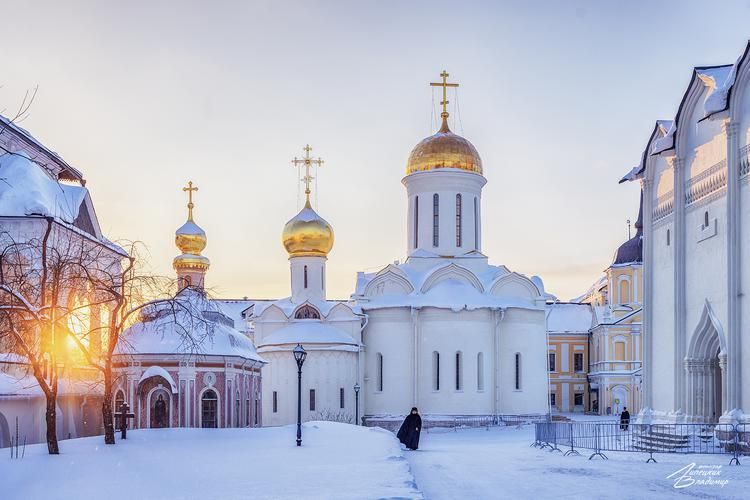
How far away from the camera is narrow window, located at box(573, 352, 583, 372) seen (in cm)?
6719

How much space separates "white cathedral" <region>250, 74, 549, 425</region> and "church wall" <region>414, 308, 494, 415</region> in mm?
44

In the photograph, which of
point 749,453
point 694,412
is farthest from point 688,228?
point 749,453

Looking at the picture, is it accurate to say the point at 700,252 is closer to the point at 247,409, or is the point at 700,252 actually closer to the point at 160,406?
the point at 160,406

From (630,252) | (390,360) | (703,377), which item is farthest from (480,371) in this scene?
(630,252)

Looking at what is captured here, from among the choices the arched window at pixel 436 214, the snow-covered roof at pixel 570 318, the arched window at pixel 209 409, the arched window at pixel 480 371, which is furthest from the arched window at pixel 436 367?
the snow-covered roof at pixel 570 318

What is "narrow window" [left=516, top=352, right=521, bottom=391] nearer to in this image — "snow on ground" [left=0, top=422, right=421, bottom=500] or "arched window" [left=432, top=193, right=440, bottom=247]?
"arched window" [left=432, top=193, right=440, bottom=247]

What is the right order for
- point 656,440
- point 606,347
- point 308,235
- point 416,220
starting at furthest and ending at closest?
point 606,347 < point 308,235 < point 416,220 < point 656,440

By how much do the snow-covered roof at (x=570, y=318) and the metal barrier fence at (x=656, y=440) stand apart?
4053cm

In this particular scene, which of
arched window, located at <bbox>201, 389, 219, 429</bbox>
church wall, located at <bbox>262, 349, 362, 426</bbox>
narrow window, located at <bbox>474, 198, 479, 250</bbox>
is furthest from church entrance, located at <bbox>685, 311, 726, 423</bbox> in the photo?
narrow window, located at <bbox>474, 198, 479, 250</bbox>

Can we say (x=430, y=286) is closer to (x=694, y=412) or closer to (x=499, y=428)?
(x=499, y=428)

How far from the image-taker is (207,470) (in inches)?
584

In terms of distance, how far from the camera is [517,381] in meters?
43.1

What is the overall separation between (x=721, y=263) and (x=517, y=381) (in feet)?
68.9

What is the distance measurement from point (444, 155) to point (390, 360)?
9.87m
